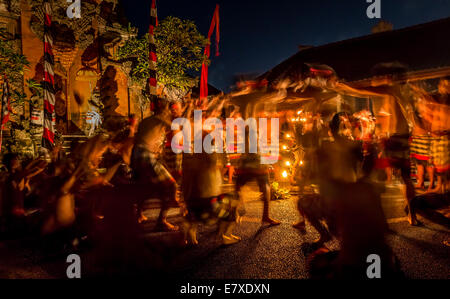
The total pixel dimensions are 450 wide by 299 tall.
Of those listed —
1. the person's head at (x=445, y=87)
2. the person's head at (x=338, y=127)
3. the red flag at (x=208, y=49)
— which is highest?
the red flag at (x=208, y=49)

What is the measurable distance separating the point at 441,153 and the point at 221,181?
434 centimetres

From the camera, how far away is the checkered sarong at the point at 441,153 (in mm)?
4923

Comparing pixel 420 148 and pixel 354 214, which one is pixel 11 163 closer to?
pixel 354 214

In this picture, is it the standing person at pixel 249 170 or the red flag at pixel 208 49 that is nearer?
the standing person at pixel 249 170

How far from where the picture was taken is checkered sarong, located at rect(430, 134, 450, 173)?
4.92 meters

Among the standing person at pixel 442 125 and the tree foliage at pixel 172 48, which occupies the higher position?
the tree foliage at pixel 172 48

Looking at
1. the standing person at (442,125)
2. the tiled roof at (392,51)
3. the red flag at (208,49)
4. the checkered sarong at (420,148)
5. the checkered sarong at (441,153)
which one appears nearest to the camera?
the standing person at (442,125)

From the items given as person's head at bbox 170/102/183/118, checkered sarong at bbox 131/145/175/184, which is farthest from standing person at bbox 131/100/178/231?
person's head at bbox 170/102/183/118

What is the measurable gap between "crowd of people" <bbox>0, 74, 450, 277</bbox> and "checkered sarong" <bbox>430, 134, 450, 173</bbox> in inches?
0.8

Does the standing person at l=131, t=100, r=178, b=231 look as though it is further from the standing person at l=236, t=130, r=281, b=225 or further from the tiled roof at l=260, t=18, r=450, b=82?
the tiled roof at l=260, t=18, r=450, b=82

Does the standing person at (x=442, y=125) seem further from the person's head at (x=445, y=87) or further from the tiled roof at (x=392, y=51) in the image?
the tiled roof at (x=392, y=51)

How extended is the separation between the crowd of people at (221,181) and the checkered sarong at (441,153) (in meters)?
0.02

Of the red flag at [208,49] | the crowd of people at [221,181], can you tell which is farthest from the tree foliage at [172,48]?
the crowd of people at [221,181]

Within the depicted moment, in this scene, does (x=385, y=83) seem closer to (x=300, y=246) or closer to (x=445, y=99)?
(x=445, y=99)
